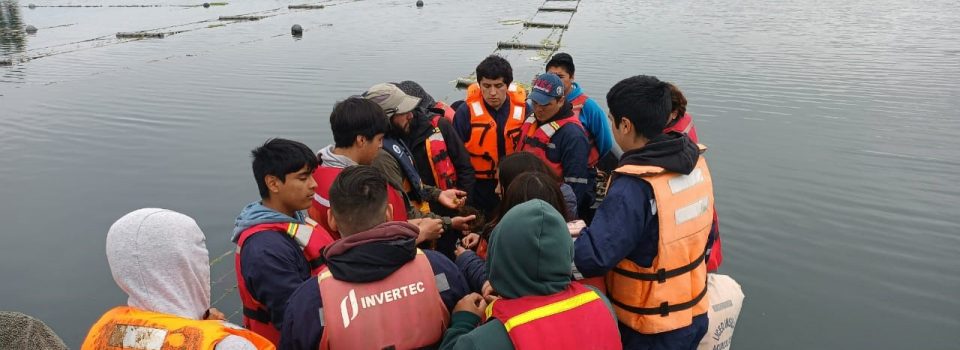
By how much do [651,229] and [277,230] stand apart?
145 cm

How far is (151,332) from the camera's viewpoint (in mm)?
1683

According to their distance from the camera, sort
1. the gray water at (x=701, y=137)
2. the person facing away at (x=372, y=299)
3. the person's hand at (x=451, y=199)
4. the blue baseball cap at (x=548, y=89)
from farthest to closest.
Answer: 1. the gray water at (x=701, y=137)
2. the blue baseball cap at (x=548, y=89)
3. the person's hand at (x=451, y=199)
4. the person facing away at (x=372, y=299)

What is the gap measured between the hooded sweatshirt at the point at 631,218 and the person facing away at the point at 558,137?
1419 millimetres

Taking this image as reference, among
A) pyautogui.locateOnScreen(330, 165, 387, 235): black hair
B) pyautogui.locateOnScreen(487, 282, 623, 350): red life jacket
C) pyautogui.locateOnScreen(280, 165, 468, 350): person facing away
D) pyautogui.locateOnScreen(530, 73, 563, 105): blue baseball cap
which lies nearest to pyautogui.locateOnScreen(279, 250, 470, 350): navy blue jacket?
pyautogui.locateOnScreen(280, 165, 468, 350): person facing away

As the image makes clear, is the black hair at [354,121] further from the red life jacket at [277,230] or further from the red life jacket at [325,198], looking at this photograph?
the red life jacket at [277,230]

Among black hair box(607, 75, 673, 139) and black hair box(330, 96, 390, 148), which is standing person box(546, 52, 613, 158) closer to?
black hair box(330, 96, 390, 148)

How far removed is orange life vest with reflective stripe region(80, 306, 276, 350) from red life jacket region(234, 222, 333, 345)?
19.9 inches

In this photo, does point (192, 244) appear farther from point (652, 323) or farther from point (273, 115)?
point (273, 115)

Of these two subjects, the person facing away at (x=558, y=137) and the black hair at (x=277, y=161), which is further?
the person facing away at (x=558, y=137)

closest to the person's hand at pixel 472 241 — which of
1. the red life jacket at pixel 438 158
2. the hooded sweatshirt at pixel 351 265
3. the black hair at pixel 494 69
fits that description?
the red life jacket at pixel 438 158

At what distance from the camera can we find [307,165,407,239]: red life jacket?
2779mm

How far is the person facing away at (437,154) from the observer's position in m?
3.53

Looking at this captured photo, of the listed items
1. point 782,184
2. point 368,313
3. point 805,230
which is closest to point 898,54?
point 782,184


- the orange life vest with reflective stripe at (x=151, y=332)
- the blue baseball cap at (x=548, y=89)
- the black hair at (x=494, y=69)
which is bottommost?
the orange life vest with reflective stripe at (x=151, y=332)
